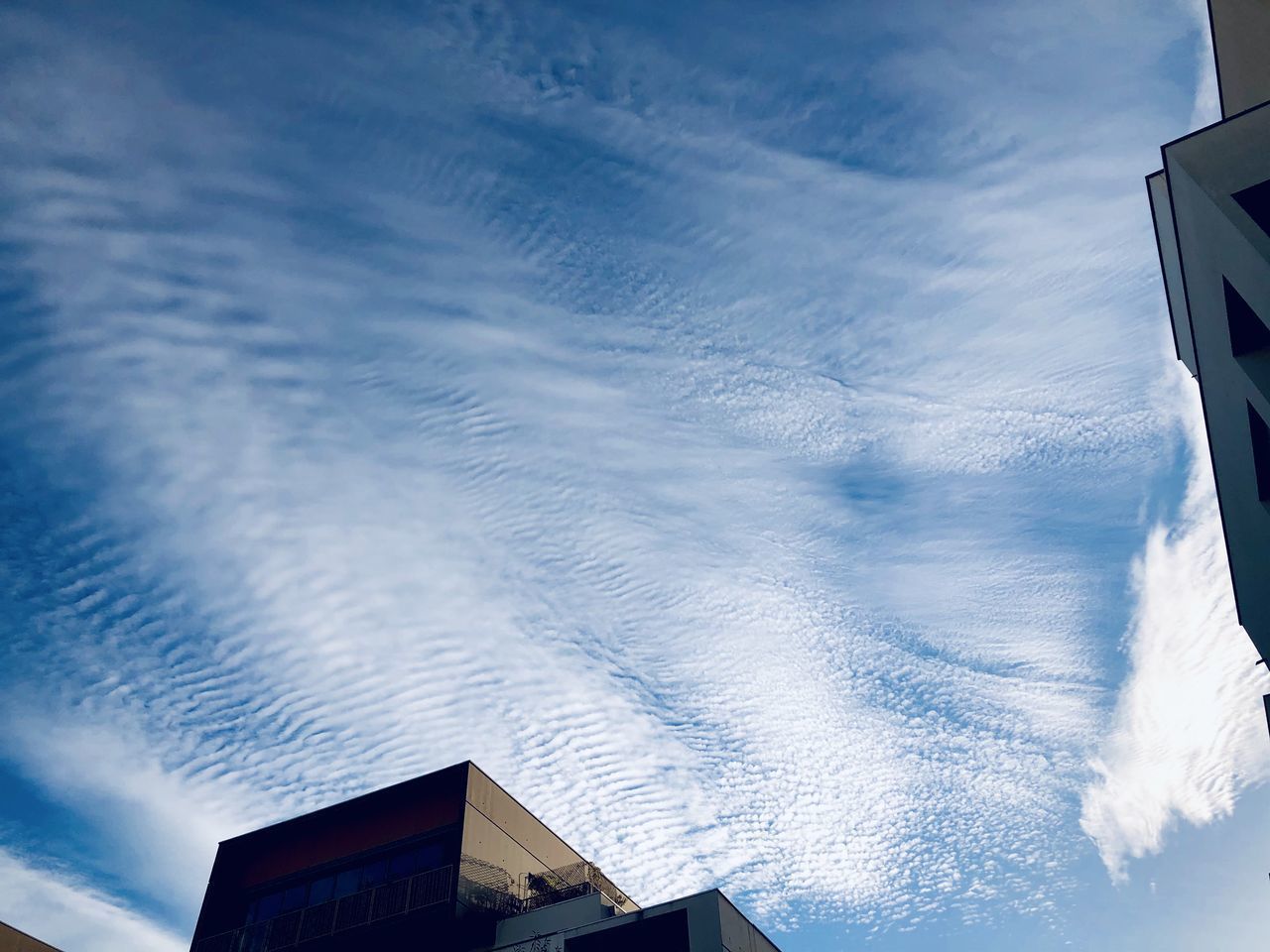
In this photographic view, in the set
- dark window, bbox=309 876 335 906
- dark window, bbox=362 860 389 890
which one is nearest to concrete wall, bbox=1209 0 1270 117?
dark window, bbox=362 860 389 890

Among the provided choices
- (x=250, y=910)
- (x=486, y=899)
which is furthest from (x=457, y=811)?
(x=250, y=910)

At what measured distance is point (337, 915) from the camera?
25688mm

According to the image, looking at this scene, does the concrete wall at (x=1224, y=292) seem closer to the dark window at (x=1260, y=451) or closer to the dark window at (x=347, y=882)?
the dark window at (x=1260, y=451)

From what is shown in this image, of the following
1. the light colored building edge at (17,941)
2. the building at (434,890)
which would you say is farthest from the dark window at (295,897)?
the light colored building edge at (17,941)

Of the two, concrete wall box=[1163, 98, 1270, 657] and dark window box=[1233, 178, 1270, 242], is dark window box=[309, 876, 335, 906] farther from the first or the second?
dark window box=[1233, 178, 1270, 242]

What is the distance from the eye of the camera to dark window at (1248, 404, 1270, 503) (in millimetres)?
20281

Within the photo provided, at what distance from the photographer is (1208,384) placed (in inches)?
925

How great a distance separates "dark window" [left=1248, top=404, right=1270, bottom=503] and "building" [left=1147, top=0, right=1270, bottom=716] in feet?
0.10

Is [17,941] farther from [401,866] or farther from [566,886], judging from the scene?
[566,886]

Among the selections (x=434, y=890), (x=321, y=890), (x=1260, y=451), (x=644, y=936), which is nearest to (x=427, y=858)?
(x=434, y=890)

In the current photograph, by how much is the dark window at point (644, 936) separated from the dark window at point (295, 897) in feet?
32.3

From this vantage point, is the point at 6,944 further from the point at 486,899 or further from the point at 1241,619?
the point at 1241,619

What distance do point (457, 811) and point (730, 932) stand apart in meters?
8.71

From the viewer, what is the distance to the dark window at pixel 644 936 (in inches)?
845
